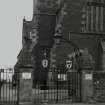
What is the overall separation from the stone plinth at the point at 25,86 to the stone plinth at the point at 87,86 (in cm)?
353

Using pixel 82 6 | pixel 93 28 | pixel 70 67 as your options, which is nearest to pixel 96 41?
pixel 93 28

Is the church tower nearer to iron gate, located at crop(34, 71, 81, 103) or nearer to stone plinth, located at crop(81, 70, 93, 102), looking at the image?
iron gate, located at crop(34, 71, 81, 103)

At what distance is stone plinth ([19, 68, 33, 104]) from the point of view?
59.4 feet

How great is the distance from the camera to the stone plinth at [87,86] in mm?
19438

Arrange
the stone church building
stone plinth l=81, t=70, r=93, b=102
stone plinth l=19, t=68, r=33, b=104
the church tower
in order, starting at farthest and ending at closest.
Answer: the church tower → the stone church building → stone plinth l=81, t=70, r=93, b=102 → stone plinth l=19, t=68, r=33, b=104

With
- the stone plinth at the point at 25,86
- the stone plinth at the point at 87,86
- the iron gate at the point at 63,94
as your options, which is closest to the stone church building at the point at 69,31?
the iron gate at the point at 63,94

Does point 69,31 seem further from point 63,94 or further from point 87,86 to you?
point 87,86

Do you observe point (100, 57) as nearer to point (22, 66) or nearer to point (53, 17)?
point (53, 17)

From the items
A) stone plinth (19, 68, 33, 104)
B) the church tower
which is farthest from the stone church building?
stone plinth (19, 68, 33, 104)

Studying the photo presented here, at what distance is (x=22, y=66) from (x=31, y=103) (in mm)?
2270

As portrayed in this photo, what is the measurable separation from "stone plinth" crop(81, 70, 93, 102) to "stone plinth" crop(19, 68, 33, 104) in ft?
11.6

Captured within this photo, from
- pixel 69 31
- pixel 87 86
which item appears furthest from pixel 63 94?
pixel 69 31

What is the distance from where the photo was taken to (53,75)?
2675 centimetres

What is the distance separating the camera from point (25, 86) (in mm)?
18219
